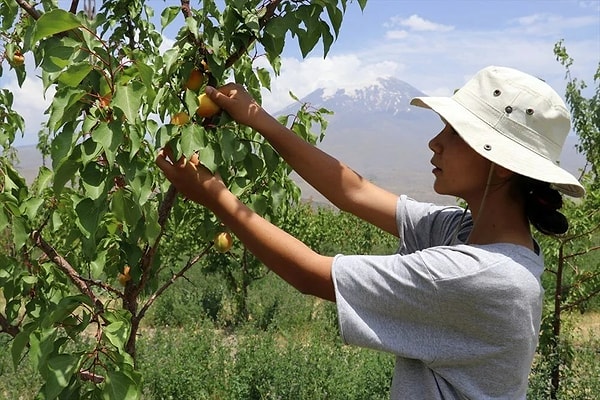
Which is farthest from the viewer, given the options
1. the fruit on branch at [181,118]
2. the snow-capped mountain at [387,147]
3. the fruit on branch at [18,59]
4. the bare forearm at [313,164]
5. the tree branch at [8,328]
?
the snow-capped mountain at [387,147]

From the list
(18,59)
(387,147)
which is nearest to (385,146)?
(387,147)

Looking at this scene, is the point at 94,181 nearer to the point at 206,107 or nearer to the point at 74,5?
the point at 206,107

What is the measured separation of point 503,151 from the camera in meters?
1.13

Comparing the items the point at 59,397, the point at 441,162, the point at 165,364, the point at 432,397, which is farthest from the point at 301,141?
the point at 165,364

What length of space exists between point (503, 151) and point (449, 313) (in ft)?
1.02

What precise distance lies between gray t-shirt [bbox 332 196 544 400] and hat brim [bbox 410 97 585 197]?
0.15m

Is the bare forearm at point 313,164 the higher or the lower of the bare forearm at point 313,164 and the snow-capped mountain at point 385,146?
the lower

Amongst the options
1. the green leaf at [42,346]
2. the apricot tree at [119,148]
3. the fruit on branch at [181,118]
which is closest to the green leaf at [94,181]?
the apricot tree at [119,148]

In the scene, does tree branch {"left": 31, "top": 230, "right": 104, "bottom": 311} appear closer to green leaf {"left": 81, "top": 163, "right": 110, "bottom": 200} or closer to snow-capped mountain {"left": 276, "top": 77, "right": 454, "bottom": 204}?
green leaf {"left": 81, "top": 163, "right": 110, "bottom": 200}

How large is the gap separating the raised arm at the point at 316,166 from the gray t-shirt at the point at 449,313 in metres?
0.38

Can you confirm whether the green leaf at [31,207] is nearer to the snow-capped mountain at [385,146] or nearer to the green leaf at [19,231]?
the green leaf at [19,231]

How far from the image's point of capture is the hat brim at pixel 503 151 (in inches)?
43.7

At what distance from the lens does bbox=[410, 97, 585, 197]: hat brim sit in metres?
1.11

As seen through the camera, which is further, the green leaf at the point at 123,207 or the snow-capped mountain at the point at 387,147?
the snow-capped mountain at the point at 387,147
